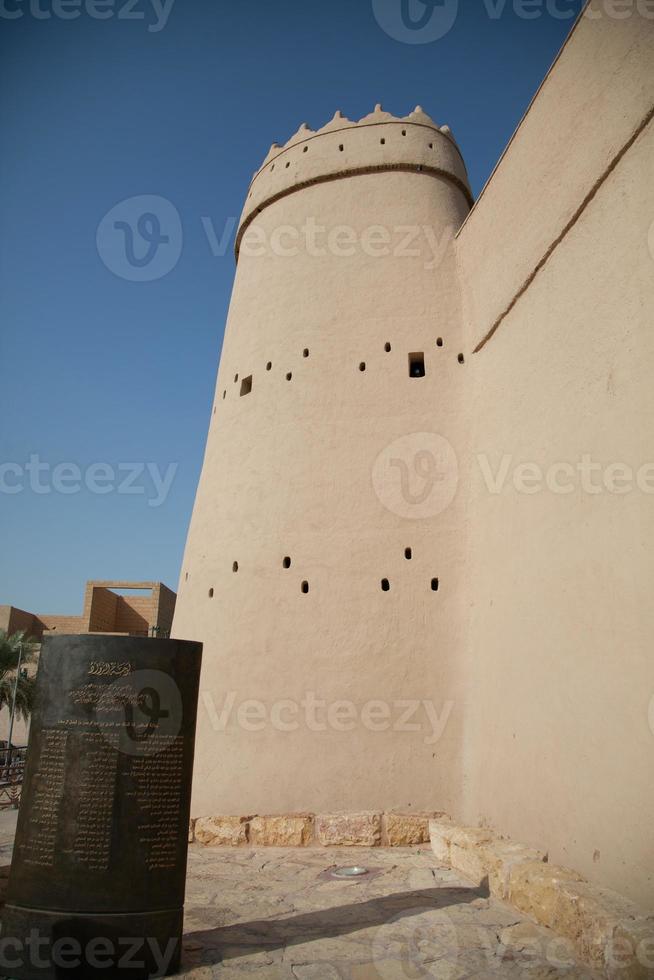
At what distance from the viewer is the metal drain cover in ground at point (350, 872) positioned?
590 centimetres

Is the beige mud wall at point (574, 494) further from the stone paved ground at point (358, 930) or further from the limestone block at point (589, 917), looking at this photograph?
the stone paved ground at point (358, 930)

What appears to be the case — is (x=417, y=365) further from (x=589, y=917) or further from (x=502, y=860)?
(x=589, y=917)

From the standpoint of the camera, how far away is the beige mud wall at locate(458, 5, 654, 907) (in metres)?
4.91

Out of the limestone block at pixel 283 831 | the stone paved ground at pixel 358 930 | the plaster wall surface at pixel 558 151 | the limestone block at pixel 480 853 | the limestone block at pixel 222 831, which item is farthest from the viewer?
the limestone block at pixel 222 831

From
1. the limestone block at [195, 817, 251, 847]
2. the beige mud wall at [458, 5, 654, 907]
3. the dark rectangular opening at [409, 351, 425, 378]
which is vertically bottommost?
the limestone block at [195, 817, 251, 847]

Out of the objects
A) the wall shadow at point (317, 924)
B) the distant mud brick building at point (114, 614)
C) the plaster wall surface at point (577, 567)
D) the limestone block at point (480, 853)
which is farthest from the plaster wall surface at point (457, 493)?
the distant mud brick building at point (114, 614)

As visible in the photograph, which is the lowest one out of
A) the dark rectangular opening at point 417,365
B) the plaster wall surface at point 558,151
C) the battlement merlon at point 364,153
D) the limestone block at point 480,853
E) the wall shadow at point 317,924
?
the wall shadow at point 317,924

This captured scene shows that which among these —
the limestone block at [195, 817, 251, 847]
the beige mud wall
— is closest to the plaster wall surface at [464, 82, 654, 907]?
the beige mud wall

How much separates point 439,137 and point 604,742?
32.9ft

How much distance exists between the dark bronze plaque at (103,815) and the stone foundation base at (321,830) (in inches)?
167

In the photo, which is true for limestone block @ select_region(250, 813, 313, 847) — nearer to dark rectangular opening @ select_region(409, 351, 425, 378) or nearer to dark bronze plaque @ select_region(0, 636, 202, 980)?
dark bronze plaque @ select_region(0, 636, 202, 980)

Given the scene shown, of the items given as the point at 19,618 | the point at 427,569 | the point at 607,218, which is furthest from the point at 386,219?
the point at 19,618

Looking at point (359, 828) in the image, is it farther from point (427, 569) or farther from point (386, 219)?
point (386, 219)

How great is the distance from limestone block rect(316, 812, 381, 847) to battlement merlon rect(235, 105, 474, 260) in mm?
9283
